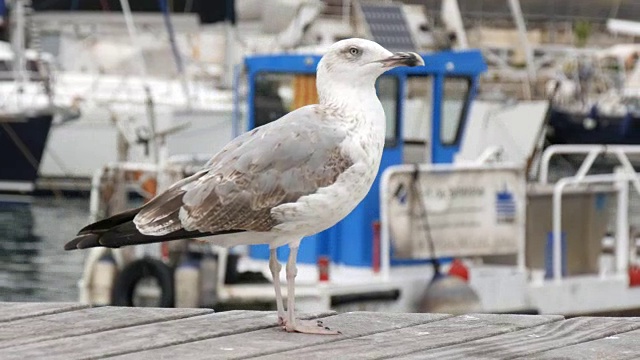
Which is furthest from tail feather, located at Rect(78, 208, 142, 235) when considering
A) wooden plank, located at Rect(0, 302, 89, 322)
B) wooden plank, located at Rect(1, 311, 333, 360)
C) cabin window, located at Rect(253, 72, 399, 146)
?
cabin window, located at Rect(253, 72, 399, 146)

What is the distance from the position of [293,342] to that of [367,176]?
27.0 inches

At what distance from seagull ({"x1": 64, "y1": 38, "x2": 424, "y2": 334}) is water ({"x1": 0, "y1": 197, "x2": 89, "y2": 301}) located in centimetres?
1197

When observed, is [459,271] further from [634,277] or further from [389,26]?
[389,26]

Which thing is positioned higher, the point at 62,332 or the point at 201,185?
the point at 201,185

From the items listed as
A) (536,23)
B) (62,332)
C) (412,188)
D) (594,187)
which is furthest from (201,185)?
(536,23)

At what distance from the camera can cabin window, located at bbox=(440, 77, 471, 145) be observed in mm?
12586

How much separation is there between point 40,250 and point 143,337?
1757 cm

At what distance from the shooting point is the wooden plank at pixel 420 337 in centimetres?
369

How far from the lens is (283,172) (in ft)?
14.6

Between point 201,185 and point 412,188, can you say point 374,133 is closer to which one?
point 201,185

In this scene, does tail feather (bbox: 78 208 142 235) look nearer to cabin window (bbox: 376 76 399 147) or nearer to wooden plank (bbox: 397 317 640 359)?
wooden plank (bbox: 397 317 640 359)

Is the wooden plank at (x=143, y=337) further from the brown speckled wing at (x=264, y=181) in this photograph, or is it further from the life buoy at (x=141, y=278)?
the life buoy at (x=141, y=278)

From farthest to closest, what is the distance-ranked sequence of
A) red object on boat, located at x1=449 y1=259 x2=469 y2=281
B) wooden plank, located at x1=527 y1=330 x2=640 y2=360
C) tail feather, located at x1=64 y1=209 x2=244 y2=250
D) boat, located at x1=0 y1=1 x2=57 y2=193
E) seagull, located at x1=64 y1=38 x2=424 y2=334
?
boat, located at x1=0 y1=1 x2=57 y2=193, red object on boat, located at x1=449 y1=259 x2=469 y2=281, seagull, located at x1=64 y1=38 x2=424 y2=334, tail feather, located at x1=64 y1=209 x2=244 y2=250, wooden plank, located at x1=527 y1=330 x2=640 y2=360

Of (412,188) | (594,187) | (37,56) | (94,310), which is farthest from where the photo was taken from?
(37,56)
